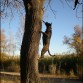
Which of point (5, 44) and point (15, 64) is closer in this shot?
point (15, 64)

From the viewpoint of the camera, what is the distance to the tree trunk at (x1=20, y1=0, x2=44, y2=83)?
24.2ft

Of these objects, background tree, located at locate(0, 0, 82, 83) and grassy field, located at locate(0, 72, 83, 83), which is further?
grassy field, located at locate(0, 72, 83, 83)

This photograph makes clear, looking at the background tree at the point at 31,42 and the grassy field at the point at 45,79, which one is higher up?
the background tree at the point at 31,42

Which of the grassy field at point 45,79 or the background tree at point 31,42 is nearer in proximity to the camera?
the background tree at point 31,42

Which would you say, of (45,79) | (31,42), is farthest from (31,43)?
(45,79)

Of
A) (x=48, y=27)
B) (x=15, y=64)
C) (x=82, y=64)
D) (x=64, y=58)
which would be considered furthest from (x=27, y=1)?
(x=15, y=64)

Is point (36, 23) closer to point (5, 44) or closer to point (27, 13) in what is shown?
point (27, 13)

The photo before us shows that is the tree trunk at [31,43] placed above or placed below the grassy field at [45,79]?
above

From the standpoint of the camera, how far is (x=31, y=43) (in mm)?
7504

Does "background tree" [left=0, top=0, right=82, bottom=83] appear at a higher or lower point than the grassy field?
higher

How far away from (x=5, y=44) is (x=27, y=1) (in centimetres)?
4912

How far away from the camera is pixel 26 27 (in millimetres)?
7707

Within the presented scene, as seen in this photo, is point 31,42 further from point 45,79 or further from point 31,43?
point 45,79

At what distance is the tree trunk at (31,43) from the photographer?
24.2 ft
